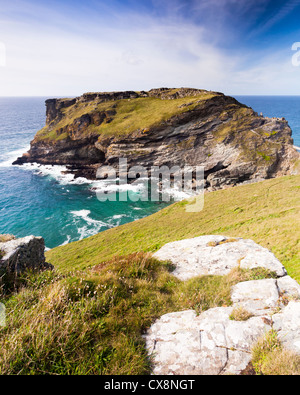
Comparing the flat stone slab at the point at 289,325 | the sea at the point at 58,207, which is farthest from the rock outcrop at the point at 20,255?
the sea at the point at 58,207

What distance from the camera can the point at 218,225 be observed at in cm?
2339

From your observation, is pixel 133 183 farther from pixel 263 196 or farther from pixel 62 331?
pixel 62 331

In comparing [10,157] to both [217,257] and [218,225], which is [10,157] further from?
[217,257]

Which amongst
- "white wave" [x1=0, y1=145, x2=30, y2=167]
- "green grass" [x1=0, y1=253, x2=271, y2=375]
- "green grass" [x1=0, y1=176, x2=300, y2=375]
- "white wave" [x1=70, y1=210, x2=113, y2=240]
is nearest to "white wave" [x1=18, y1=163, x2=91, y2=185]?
"white wave" [x1=0, y1=145, x2=30, y2=167]

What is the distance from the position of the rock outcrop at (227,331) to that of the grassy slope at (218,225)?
8377mm

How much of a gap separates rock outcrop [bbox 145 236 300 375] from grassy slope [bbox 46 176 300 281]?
838 cm

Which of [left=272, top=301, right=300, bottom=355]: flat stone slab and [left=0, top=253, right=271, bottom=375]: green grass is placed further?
[left=272, top=301, right=300, bottom=355]: flat stone slab

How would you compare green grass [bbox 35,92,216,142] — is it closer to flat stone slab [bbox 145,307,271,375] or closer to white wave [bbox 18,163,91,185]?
white wave [bbox 18,163,91,185]

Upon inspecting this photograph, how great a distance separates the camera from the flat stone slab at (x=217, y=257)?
8078 millimetres

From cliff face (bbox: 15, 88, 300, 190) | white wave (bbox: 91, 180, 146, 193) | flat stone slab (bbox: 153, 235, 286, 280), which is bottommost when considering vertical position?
white wave (bbox: 91, 180, 146, 193)

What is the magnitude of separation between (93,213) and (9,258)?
45518 millimetres

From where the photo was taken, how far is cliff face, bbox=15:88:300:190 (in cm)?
5866
